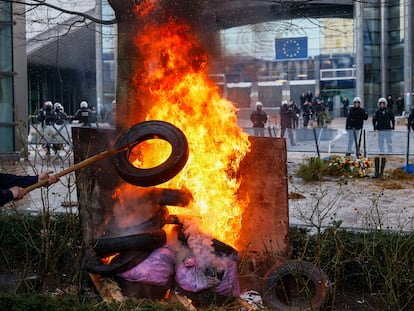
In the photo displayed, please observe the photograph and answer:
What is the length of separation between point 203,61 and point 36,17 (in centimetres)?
473

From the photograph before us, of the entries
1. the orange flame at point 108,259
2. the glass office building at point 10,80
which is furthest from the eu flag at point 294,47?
the orange flame at point 108,259

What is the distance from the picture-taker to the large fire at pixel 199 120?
4.95 m

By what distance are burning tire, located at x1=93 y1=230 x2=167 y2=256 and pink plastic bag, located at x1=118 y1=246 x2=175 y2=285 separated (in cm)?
10

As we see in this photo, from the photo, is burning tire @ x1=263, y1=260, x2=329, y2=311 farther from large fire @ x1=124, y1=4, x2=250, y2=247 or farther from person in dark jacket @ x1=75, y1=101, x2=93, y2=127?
person in dark jacket @ x1=75, y1=101, x2=93, y2=127

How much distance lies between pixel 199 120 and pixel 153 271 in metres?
1.53

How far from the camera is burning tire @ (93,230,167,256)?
4211mm

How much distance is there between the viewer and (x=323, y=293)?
4.18 m

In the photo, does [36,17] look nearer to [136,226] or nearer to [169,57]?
[169,57]

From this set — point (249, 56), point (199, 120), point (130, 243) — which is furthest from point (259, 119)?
point (130, 243)

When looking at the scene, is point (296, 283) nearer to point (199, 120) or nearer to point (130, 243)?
point (130, 243)

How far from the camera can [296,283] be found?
4414 millimetres

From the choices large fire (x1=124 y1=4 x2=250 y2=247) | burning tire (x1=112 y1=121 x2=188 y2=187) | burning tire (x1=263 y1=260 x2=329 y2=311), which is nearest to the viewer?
burning tire (x1=263 y1=260 x2=329 y2=311)

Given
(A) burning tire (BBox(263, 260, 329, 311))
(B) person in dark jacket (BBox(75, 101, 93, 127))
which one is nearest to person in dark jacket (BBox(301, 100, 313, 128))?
(B) person in dark jacket (BBox(75, 101, 93, 127))

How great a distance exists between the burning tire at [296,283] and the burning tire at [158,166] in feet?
3.84
